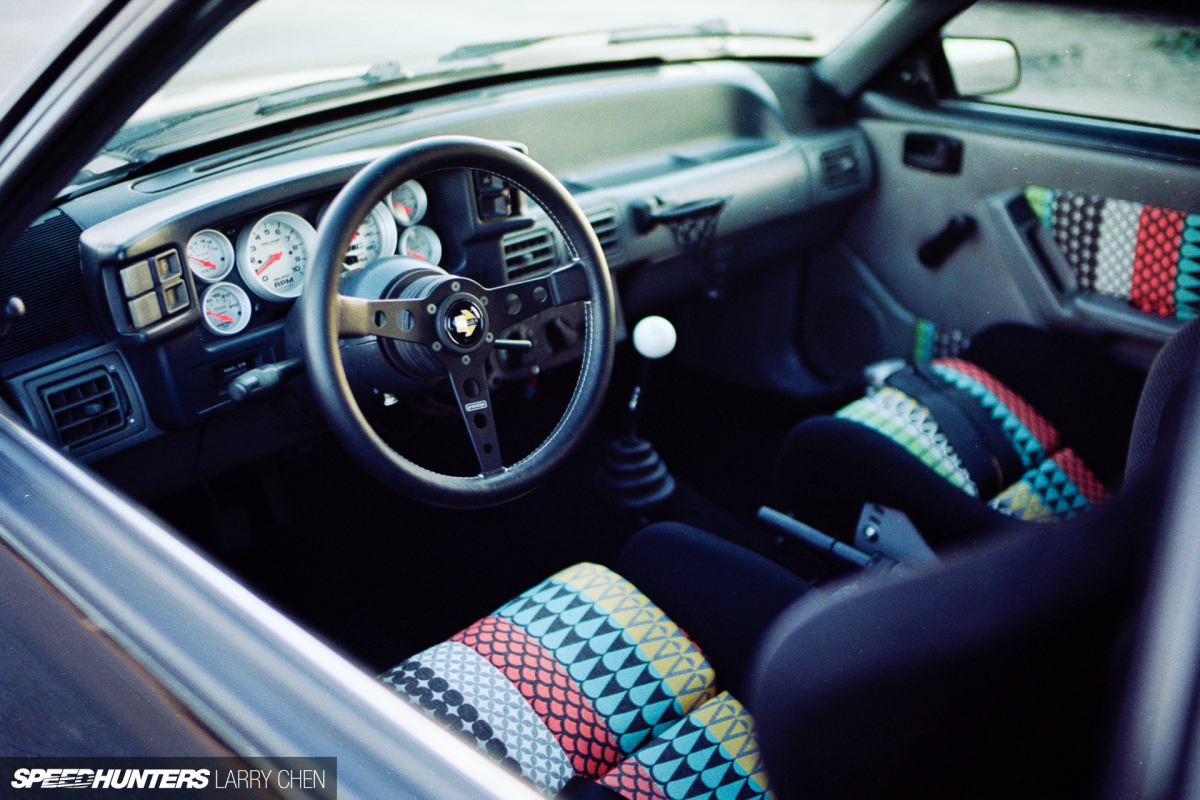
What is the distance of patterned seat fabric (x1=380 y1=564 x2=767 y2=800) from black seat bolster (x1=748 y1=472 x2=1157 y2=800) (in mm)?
473

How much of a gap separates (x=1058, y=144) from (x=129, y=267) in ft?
6.79

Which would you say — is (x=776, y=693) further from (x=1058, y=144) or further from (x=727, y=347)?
(x=727, y=347)

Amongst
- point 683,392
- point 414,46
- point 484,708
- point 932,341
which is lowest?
point 683,392

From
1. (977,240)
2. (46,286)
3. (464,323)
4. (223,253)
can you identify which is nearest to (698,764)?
(464,323)

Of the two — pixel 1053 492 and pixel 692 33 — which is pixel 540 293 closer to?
pixel 1053 492

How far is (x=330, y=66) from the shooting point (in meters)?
2.19

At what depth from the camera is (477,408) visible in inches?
60.1

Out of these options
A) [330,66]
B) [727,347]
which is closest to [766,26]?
[727,347]

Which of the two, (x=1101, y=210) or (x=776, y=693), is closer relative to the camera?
(x=776, y=693)

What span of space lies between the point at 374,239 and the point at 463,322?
0.37 m

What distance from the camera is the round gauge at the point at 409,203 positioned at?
70.1 inches

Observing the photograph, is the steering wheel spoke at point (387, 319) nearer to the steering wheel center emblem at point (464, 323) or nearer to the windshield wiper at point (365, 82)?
the steering wheel center emblem at point (464, 323)

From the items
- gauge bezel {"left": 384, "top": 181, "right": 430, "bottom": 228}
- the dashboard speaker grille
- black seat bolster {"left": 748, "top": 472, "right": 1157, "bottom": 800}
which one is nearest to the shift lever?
gauge bezel {"left": 384, "top": 181, "right": 430, "bottom": 228}

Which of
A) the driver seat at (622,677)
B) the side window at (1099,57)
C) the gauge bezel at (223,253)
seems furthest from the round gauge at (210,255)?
the side window at (1099,57)
